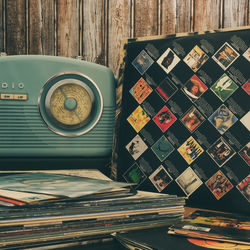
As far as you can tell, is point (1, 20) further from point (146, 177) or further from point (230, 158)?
point (230, 158)

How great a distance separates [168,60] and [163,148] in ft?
0.93

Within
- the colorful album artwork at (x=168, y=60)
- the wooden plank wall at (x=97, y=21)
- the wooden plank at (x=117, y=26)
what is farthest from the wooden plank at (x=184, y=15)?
the colorful album artwork at (x=168, y=60)

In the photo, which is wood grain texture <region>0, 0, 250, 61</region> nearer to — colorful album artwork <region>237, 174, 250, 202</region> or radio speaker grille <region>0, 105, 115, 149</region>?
radio speaker grille <region>0, 105, 115, 149</region>

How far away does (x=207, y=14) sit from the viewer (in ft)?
5.24

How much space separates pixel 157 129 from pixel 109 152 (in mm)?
214

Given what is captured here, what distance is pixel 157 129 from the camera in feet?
3.47

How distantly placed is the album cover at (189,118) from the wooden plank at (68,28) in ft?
1.78

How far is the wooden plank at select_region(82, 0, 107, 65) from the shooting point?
162cm

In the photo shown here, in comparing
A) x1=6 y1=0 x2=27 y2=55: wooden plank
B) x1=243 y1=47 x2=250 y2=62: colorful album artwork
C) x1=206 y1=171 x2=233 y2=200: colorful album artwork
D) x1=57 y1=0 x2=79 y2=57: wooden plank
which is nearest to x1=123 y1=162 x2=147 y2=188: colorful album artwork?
x1=206 y1=171 x2=233 y2=200: colorful album artwork

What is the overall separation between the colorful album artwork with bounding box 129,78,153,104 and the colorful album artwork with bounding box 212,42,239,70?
236 millimetres

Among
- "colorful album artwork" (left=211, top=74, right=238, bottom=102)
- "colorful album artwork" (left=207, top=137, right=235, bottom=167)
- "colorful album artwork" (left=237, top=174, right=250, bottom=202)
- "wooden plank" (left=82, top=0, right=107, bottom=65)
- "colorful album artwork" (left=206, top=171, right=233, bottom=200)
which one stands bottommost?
"colorful album artwork" (left=237, top=174, right=250, bottom=202)

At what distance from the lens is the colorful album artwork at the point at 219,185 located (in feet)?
3.05

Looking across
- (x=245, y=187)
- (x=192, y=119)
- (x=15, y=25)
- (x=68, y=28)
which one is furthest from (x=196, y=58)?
(x=15, y=25)

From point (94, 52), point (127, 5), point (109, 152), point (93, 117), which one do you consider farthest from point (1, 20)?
point (109, 152)
